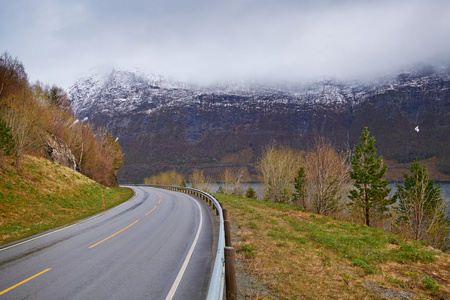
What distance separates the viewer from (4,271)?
726 cm

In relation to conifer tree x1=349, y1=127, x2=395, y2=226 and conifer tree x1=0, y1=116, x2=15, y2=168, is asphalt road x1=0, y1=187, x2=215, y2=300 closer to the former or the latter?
conifer tree x1=0, y1=116, x2=15, y2=168

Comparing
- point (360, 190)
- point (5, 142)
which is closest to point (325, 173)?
point (360, 190)

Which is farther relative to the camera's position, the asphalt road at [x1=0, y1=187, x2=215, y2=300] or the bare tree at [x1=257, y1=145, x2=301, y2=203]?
the bare tree at [x1=257, y1=145, x2=301, y2=203]

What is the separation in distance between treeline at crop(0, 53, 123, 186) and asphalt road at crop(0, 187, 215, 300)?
41.7ft

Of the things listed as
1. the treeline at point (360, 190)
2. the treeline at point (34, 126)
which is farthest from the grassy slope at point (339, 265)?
the treeline at point (34, 126)

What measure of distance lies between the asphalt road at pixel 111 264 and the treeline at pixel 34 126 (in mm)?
12716

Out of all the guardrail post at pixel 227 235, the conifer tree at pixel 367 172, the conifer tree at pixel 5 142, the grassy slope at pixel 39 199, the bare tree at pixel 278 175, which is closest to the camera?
the guardrail post at pixel 227 235

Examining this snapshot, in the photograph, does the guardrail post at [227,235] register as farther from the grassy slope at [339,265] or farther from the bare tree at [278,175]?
the bare tree at [278,175]

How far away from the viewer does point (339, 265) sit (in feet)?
24.6

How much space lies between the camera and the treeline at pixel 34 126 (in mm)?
20766

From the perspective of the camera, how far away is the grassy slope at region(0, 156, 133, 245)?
46.1 ft

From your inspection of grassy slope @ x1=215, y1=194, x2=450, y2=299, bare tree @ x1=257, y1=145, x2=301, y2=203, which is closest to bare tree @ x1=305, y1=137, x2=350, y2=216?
grassy slope @ x1=215, y1=194, x2=450, y2=299

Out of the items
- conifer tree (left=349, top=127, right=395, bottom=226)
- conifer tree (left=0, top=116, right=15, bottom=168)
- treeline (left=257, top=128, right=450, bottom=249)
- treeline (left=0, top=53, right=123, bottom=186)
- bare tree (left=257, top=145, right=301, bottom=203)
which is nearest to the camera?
conifer tree (left=0, top=116, right=15, bottom=168)

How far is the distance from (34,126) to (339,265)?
29.4 metres
